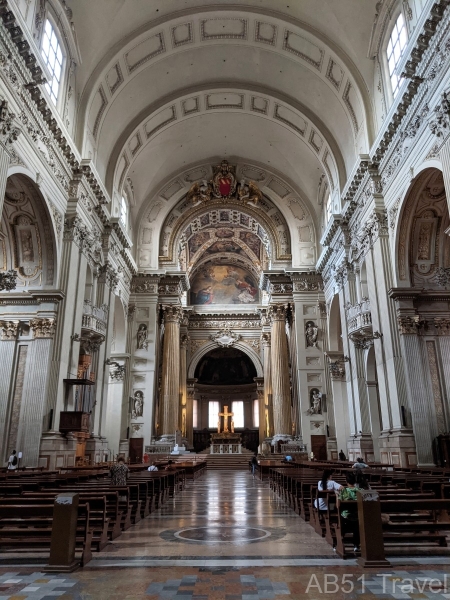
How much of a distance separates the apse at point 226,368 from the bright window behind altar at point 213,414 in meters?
2.07

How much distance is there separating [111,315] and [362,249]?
39.0 feet

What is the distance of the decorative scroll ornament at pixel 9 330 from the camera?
16422 millimetres

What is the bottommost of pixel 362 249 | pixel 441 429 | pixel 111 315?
pixel 441 429

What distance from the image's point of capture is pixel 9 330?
1652 centimetres

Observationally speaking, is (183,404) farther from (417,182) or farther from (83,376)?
(417,182)

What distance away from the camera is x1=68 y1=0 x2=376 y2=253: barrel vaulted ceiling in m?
18.6

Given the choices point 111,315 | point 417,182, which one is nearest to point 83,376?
point 111,315

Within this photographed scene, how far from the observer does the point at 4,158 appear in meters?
12.3

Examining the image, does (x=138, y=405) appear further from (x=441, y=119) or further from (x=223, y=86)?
(x=441, y=119)

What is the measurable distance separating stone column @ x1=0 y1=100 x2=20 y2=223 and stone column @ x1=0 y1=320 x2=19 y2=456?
5963 millimetres

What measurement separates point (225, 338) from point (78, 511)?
3447cm

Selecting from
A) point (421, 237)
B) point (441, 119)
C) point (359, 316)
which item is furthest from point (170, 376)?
point (441, 119)

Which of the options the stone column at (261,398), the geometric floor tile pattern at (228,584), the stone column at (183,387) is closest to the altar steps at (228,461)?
the stone column at (183,387)

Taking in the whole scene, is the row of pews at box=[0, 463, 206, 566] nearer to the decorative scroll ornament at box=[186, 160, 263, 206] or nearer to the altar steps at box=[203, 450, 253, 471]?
the altar steps at box=[203, 450, 253, 471]
